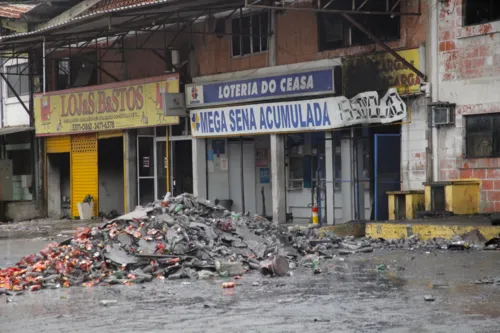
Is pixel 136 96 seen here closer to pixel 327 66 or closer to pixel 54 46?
pixel 54 46

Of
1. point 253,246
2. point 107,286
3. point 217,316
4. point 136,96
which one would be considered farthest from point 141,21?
point 217,316

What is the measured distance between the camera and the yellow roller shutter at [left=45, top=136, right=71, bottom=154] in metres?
33.0

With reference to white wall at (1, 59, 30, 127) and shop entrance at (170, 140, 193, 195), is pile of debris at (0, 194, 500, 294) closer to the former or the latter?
shop entrance at (170, 140, 193, 195)

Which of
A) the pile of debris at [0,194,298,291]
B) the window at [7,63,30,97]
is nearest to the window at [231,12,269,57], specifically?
the pile of debris at [0,194,298,291]

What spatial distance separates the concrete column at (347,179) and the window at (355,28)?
2485mm

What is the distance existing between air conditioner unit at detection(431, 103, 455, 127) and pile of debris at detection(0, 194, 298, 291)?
5.16 meters

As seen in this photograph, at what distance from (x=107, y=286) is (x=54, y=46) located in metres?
19.4

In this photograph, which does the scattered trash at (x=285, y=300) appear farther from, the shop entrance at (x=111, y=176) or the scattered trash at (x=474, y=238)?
the shop entrance at (x=111, y=176)

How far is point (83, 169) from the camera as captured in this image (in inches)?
1264

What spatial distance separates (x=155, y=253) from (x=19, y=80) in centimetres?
Result: 2192

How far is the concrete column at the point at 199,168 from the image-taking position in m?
27.3

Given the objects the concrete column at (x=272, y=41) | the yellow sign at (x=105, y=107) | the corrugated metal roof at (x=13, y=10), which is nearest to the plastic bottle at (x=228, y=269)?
the concrete column at (x=272, y=41)

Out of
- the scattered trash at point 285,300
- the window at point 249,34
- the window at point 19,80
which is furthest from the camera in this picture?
the window at point 19,80

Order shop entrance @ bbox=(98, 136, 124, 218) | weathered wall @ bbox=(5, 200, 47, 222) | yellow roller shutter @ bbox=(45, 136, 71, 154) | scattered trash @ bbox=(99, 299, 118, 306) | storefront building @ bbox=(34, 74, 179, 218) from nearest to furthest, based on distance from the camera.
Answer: scattered trash @ bbox=(99, 299, 118, 306) < storefront building @ bbox=(34, 74, 179, 218) < shop entrance @ bbox=(98, 136, 124, 218) < yellow roller shutter @ bbox=(45, 136, 71, 154) < weathered wall @ bbox=(5, 200, 47, 222)
